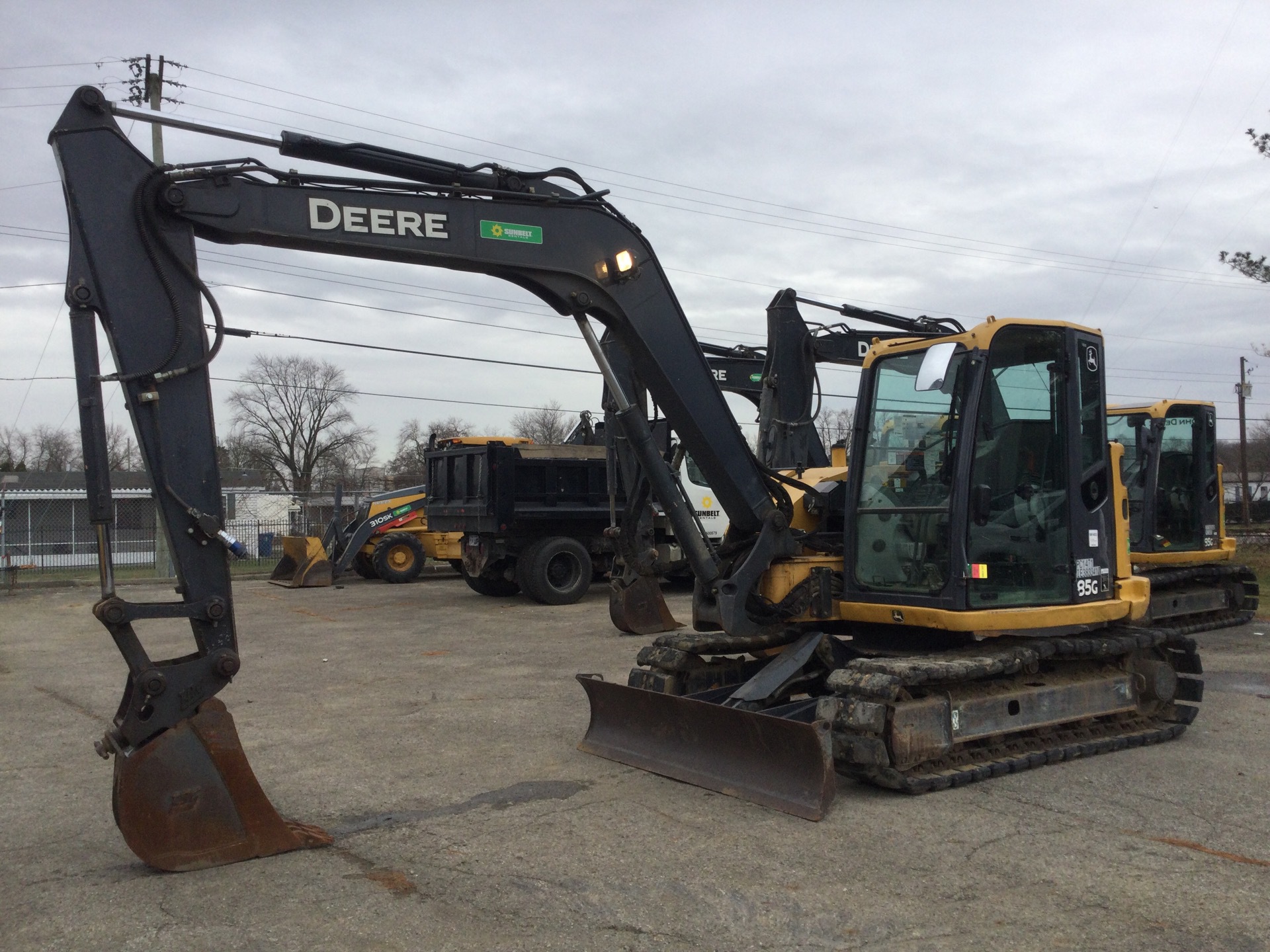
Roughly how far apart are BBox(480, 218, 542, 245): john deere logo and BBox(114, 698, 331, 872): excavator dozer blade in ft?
9.52

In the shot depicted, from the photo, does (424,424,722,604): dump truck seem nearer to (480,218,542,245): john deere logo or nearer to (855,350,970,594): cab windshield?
(855,350,970,594): cab windshield

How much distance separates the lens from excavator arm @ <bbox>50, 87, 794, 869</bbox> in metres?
4.83

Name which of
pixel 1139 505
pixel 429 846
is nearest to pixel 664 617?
pixel 1139 505

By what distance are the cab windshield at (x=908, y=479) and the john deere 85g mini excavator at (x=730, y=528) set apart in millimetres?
18

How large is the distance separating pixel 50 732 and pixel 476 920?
539 centimetres

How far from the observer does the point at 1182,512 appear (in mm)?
13297

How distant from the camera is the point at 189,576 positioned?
509cm

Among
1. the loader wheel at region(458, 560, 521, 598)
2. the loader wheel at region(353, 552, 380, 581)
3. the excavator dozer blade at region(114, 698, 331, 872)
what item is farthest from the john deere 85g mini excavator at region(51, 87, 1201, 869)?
the loader wheel at region(353, 552, 380, 581)

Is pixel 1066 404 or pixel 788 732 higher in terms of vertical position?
pixel 1066 404

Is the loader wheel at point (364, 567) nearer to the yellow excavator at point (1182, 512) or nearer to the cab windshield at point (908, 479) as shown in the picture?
the yellow excavator at point (1182, 512)

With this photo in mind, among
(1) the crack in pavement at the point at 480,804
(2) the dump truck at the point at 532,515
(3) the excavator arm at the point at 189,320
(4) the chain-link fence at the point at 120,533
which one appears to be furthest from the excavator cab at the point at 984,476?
(4) the chain-link fence at the point at 120,533

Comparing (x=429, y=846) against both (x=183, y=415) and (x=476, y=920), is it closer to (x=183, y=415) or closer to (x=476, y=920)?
(x=476, y=920)

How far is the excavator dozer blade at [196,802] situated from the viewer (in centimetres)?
471

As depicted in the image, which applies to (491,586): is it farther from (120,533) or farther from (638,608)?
(120,533)
